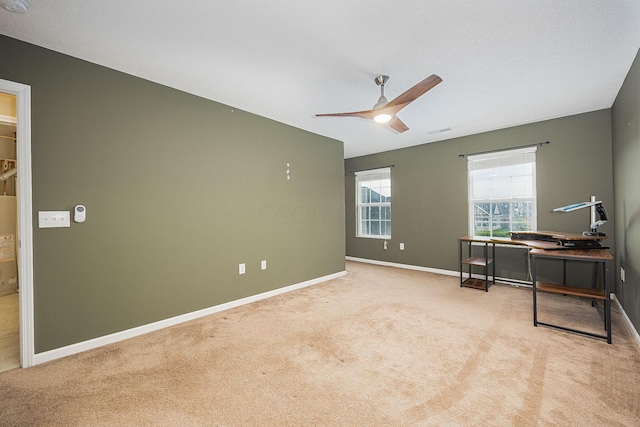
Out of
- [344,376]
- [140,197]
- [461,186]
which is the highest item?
[461,186]

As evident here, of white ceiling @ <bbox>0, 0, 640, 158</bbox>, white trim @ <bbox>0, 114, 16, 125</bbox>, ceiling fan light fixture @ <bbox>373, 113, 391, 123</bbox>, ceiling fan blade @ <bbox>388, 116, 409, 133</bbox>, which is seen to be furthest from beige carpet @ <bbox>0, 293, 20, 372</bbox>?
ceiling fan blade @ <bbox>388, 116, 409, 133</bbox>

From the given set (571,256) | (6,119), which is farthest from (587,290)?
(6,119)

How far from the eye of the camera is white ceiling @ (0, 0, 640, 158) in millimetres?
1803

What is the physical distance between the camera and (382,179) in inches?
233

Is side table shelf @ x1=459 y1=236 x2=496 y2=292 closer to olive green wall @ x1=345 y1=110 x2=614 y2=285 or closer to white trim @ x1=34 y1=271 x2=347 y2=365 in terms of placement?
olive green wall @ x1=345 y1=110 x2=614 y2=285

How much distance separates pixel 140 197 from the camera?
8.76 feet

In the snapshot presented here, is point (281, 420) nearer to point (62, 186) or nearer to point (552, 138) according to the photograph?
point (62, 186)

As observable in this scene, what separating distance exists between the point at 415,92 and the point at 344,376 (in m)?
2.27

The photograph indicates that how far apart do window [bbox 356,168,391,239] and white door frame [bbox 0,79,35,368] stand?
5212 millimetres

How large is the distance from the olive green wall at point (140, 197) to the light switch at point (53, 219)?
0.13 ft

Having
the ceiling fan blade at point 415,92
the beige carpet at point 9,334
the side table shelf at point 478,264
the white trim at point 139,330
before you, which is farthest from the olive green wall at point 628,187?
the beige carpet at point 9,334

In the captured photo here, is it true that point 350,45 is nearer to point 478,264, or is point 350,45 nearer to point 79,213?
point 79,213

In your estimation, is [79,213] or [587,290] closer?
[79,213]

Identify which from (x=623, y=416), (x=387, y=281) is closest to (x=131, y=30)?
(x=623, y=416)
